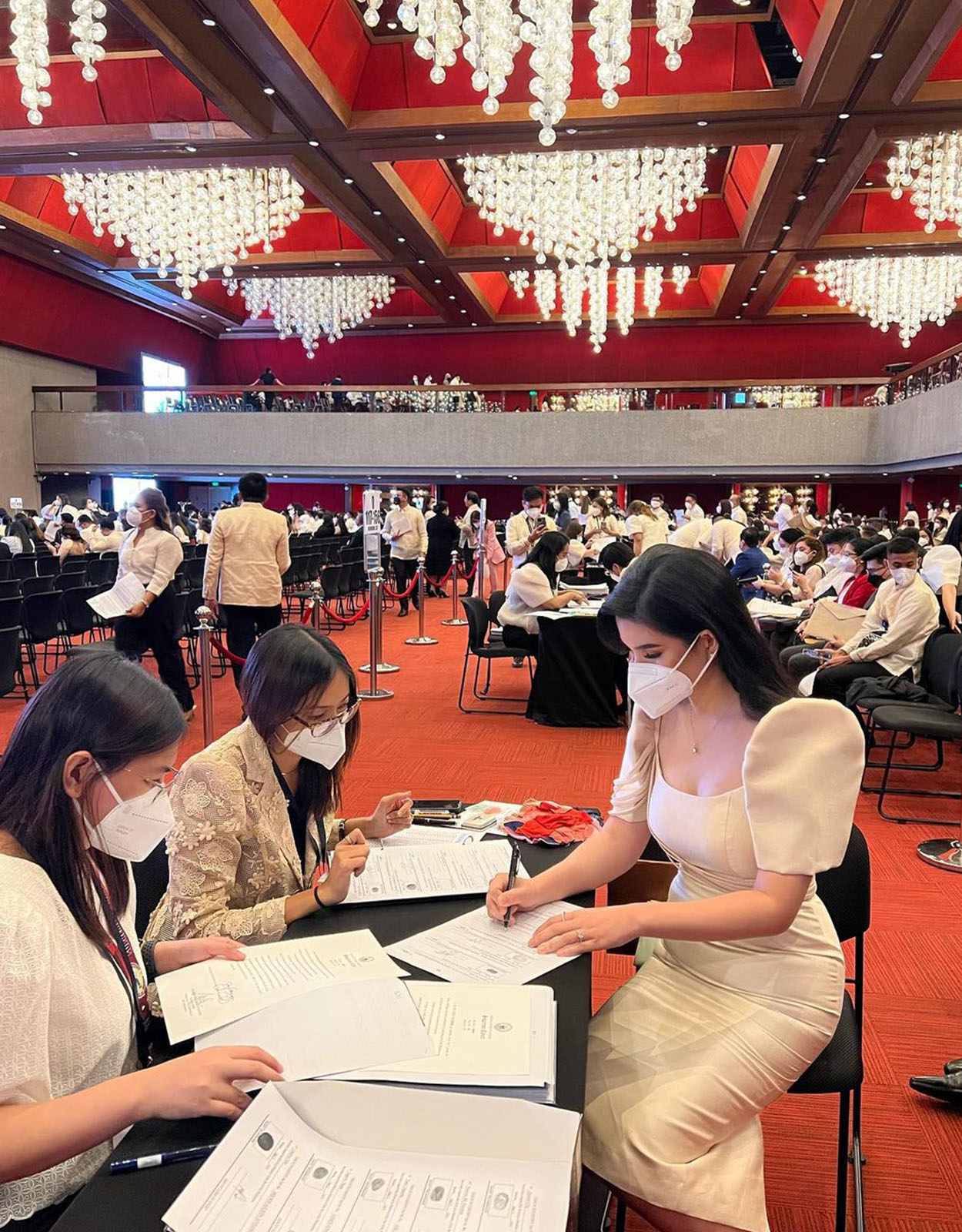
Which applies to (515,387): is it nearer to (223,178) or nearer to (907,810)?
(223,178)

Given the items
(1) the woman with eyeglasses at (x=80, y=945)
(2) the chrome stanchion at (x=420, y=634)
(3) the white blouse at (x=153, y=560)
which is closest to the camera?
(1) the woman with eyeglasses at (x=80, y=945)

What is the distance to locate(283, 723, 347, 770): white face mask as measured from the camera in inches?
69.7

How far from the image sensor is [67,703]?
119 cm

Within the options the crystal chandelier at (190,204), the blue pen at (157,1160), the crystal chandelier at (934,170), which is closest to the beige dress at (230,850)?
the blue pen at (157,1160)

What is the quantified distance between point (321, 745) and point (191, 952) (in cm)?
46

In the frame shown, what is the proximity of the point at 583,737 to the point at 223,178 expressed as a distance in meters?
7.77

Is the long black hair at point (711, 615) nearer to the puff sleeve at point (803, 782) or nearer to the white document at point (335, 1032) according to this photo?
the puff sleeve at point (803, 782)

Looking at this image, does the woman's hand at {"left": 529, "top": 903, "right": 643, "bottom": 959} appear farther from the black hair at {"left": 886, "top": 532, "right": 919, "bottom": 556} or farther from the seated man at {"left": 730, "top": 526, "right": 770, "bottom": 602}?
the seated man at {"left": 730, "top": 526, "right": 770, "bottom": 602}

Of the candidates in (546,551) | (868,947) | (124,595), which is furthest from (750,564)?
(868,947)

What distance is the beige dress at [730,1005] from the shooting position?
1.38 metres

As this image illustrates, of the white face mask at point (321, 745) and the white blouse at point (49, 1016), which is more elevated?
the white face mask at point (321, 745)

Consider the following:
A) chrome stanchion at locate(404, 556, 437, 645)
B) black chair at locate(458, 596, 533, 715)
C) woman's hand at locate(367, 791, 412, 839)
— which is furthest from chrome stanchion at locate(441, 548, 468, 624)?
woman's hand at locate(367, 791, 412, 839)

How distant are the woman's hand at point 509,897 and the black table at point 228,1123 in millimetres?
67

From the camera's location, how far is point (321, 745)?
179 centimetres
